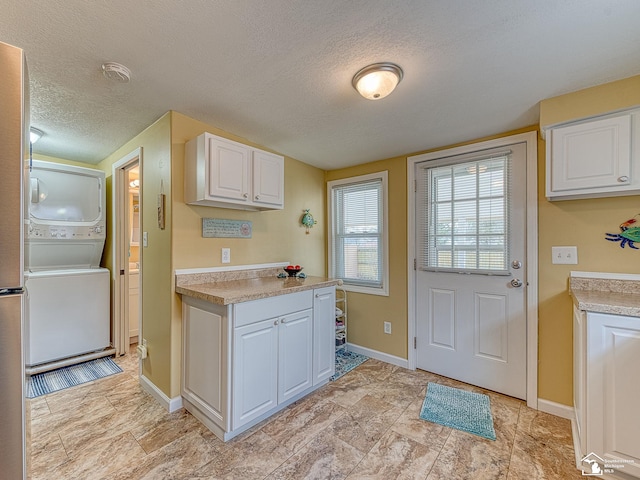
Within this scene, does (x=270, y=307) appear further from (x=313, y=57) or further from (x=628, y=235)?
(x=628, y=235)

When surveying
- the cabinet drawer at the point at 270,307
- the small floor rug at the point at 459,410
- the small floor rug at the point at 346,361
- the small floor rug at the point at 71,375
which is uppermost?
the cabinet drawer at the point at 270,307

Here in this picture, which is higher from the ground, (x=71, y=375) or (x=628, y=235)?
(x=628, y=235)

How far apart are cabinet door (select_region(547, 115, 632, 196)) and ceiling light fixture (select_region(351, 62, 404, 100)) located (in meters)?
1.19

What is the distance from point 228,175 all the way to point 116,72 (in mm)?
839

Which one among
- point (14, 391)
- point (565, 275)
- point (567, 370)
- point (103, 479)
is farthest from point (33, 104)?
point (567, 370)

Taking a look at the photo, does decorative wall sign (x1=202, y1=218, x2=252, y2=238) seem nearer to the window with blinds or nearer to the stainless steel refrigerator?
the window with blinds

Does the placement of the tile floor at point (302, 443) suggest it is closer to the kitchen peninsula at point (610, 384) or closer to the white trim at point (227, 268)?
the kitchen peninsula at point (610, 384)

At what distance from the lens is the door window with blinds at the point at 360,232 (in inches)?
124

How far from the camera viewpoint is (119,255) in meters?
3.07

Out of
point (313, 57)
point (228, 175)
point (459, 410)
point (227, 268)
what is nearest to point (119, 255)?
point (227, 268)

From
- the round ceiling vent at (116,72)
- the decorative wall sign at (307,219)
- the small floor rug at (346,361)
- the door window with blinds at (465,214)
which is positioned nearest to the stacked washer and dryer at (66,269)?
the round ceiling vent at (116,72)

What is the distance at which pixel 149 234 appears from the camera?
2389 mm

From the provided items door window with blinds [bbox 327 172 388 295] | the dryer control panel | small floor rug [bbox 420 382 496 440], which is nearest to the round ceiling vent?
the dryer control panel

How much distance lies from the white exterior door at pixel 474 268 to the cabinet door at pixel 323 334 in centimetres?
93
